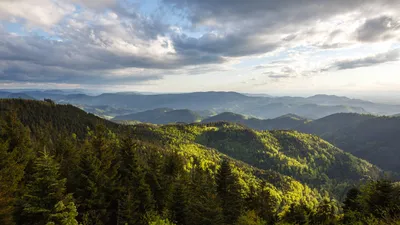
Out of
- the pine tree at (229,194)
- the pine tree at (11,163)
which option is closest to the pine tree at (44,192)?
the pine tree at (11,163)

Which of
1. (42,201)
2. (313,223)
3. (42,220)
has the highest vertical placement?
(42,201)

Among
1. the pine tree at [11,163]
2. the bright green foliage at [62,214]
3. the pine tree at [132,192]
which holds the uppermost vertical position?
the pine tree at [11,163]

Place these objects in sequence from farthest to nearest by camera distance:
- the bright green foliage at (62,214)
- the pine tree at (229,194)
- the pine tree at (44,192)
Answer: the pine tree at (229,194) < the pine tree at (44,192) < the bright green foliage at (62,214)

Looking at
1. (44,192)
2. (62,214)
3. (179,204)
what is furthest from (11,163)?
(179,204)

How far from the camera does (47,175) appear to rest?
24250 mm

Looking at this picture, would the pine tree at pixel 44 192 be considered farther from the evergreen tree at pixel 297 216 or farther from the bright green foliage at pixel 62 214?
the evergreen tree at pixel 297 216

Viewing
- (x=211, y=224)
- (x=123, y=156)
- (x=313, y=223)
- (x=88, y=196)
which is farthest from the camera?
(x=313, y=223)

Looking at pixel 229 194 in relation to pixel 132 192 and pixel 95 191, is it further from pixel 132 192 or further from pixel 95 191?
pixel 95 191

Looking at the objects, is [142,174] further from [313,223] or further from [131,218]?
[313,223]

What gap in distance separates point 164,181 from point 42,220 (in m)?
27.1

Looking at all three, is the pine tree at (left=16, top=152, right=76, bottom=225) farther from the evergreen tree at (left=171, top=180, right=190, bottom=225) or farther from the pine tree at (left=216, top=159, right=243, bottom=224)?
the pine tree at (left=216, top=159, right=243, bottom=224)

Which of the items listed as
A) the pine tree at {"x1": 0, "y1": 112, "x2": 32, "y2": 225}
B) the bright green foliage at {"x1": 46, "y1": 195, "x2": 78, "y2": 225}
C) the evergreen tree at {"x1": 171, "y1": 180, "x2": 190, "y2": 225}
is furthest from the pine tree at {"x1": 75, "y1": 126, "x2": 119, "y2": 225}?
the evergreen tree at {"x1": 171, "y1": 180, "x2": 190, "y2": 225}

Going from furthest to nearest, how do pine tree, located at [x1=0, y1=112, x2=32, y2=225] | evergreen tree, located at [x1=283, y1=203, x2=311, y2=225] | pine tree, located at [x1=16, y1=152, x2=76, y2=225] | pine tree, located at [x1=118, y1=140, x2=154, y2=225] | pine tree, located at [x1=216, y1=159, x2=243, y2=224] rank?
evergreen tree, located at [x1=283, y1=203, x2=311, y2=225]
pine tree, located at [x1=216, y1=159, x2=243, y2=224]
pine tree, located at [x1=118, y1=140, x2=154, y2=225]
pine tree, located at [x1=16, y1=152, x2=76, y2=225]
pine tree, located at [x1=0, y1=112, x2=32, y2=225]

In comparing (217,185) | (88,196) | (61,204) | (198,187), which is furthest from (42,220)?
(217,185)
